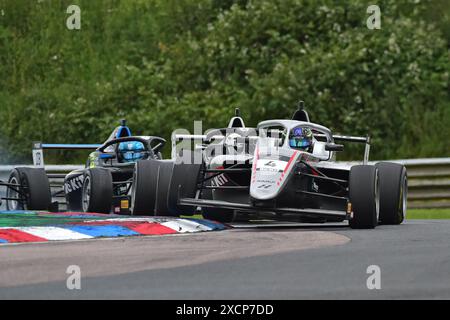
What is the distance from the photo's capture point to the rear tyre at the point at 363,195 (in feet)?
43.6

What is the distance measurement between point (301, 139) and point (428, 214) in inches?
199

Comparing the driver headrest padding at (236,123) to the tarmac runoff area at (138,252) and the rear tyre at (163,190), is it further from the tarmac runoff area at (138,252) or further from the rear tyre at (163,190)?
the tarmac runoff area at (138,252)

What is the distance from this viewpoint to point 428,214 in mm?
18969

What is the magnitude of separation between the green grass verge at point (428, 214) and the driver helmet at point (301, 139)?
431 centimetres

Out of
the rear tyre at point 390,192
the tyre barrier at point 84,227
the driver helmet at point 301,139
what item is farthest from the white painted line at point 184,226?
the rear tyre at point 390,192

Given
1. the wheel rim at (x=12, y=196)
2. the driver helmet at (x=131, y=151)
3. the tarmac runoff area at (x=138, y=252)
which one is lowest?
the wheel rim at (x=12, y=196)

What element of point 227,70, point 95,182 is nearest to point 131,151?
point 95,182

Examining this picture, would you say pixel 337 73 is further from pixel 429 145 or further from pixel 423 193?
pixel 423 193

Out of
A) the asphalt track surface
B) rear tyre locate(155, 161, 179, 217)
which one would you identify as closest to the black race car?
rear tyre locate(155, 161, 179, 217)

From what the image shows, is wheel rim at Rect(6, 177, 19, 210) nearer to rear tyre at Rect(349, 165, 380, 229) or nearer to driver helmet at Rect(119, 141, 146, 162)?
driver helmet at Rect(119, 141, 146, 162)

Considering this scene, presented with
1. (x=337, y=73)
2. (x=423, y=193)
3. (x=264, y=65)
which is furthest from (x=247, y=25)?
(x=423, y=193)

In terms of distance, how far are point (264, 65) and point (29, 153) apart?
204 inches

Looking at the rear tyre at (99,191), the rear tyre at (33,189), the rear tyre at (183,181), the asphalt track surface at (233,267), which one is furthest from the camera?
the rear tyre at (33,189)

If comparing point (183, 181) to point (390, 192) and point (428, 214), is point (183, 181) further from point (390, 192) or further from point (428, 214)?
point (428, 214)
